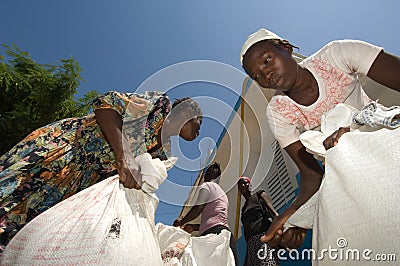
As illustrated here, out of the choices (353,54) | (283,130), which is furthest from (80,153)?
(353,54)

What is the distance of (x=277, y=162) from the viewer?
9.02 ft

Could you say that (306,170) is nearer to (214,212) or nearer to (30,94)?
(214,212)

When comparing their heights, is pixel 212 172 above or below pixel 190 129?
below

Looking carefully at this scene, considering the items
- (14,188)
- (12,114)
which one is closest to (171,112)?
(14,188)

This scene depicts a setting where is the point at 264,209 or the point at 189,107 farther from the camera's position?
the point at 264,209

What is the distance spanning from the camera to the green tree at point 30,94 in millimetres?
1924

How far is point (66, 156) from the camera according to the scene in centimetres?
106

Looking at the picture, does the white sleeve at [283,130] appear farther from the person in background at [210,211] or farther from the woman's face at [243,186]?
the woman's face at [243,186]

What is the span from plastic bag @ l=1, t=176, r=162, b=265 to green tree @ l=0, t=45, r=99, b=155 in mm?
1163

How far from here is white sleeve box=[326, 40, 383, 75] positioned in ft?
3.28

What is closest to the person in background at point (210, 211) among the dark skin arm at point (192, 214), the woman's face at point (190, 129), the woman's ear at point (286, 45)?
Answer: the dark skin arm at point (192, 214)

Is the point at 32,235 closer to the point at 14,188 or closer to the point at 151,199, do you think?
the point at 14,188

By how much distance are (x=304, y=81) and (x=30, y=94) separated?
1.49 metres

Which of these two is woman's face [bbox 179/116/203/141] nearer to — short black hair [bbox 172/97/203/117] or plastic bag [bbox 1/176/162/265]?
short black hair [bbox 172/97/203/117]
